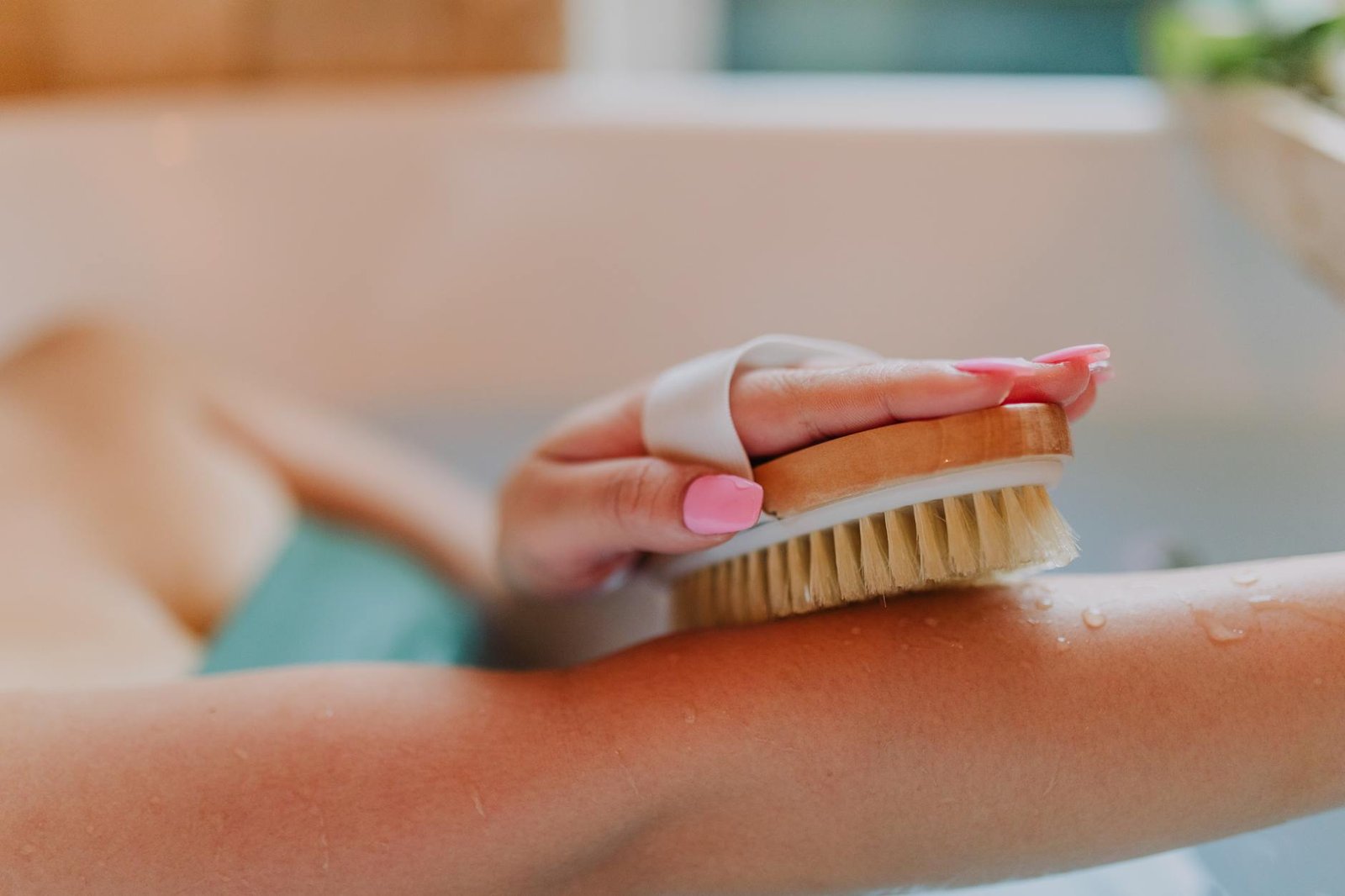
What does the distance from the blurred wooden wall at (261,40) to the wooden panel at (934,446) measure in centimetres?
105

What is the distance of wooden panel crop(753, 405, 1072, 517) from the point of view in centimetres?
42

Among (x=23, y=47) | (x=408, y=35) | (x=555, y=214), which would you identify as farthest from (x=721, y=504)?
(x=23, y=47)

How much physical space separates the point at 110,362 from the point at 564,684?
0.53 meters

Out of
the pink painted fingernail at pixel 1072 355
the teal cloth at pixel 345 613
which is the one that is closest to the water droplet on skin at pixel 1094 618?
the pink painted fingernail at pixel 1072 355

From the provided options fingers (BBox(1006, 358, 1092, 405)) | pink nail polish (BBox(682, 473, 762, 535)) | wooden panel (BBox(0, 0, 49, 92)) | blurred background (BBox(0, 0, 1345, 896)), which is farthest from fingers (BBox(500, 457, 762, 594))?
wooden panel (BBox(0, 0, 49, 92))

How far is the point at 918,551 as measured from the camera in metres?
0.45

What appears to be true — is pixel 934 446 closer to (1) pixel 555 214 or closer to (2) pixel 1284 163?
(2) pixel 1284 163

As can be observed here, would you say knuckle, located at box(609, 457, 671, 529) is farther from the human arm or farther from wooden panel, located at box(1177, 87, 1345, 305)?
wooden panel, located at box(1177, 87, 1345, 305)

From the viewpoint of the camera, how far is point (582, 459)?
580 millimetres

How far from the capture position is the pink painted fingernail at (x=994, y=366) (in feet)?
1.38

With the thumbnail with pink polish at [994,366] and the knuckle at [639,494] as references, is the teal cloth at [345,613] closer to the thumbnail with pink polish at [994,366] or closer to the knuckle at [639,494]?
the knuckle at [639,494]

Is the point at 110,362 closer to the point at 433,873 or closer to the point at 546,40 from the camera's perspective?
the point at 433,873

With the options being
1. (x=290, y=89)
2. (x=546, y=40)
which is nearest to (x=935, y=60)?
(x=546, y=40)

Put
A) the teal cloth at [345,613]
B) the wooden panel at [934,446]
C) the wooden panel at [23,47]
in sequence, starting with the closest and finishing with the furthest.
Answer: the wooden panel at [934,446], the teal cloth at [345,613], the wooden panel at [23,47]
